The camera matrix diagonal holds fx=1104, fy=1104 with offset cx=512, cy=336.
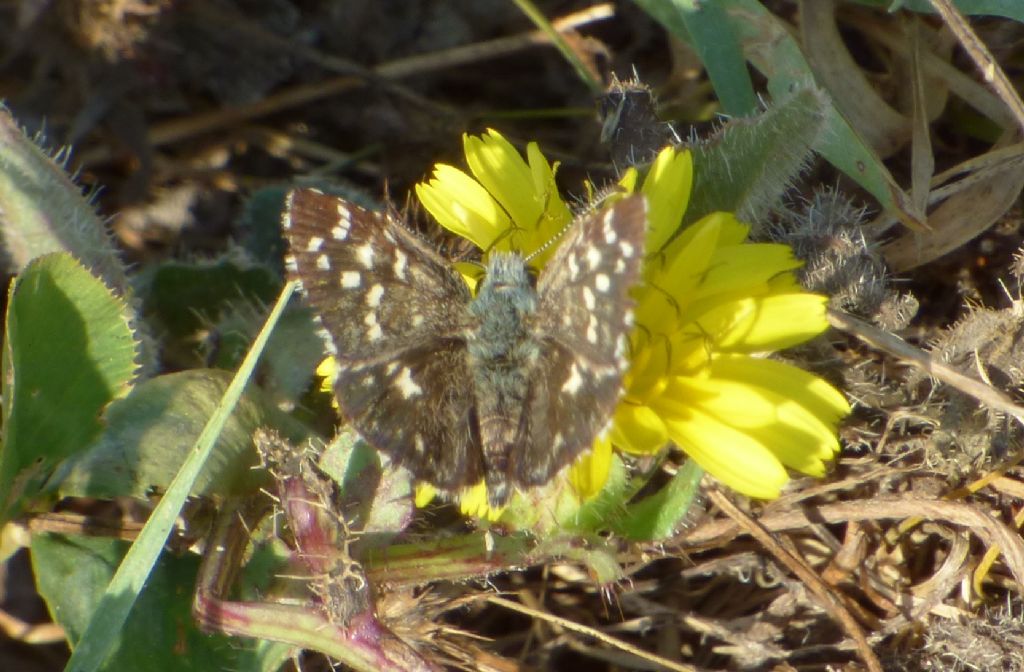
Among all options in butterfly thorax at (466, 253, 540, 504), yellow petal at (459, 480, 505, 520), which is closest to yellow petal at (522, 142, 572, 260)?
butterfly thorax at (466, 253, 540, 504)

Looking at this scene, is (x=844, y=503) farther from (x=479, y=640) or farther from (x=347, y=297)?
(x=347, y=297)

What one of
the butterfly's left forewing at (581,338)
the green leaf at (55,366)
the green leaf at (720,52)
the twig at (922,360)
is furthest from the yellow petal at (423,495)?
the green leaf at (720,52)

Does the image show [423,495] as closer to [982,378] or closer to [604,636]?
[604,636]

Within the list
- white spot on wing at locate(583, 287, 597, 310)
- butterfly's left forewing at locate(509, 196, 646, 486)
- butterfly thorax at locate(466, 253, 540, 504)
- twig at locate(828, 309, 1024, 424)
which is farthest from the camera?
twig at locate(828, 309, 1024, 424)

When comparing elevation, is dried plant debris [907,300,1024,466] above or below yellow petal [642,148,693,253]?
below

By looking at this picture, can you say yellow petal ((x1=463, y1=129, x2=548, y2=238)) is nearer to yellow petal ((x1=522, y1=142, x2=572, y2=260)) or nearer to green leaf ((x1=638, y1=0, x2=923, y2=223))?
yellow petal ((x1=522, y1=142, x2=572, y2=260))

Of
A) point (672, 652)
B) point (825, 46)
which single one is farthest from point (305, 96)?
point (672, 652)
